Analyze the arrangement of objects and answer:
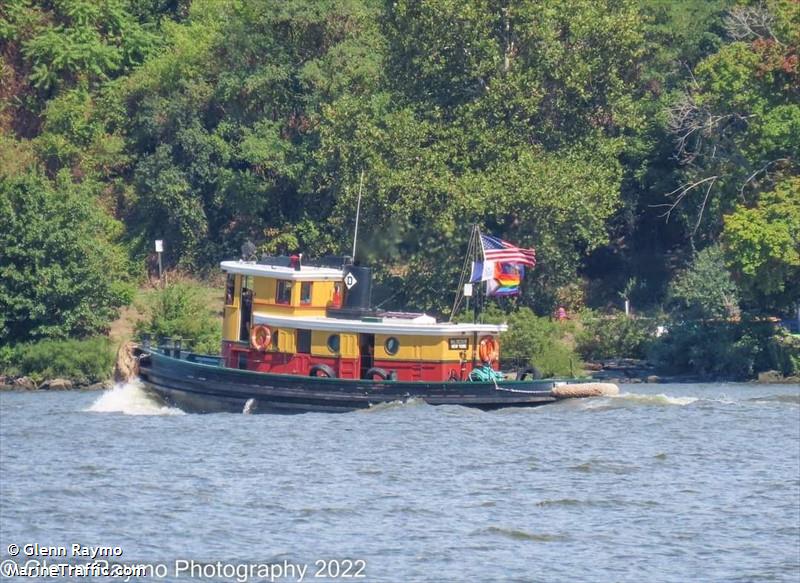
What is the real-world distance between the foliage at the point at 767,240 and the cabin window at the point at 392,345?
44.2 feet

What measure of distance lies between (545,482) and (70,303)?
27.0 meters

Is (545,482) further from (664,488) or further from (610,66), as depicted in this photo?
(610,66)

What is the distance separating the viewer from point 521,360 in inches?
2096

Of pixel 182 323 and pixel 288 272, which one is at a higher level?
pixel 288 272

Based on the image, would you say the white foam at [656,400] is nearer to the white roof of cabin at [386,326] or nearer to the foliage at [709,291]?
the white roof of cabin at [386,326]

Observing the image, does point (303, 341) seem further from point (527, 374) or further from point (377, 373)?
point (527, 374)

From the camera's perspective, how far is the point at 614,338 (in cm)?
5678

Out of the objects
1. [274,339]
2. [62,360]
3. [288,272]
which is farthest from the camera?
[62,360]

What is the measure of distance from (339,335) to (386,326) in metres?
1.18

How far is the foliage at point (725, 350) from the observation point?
175 feet

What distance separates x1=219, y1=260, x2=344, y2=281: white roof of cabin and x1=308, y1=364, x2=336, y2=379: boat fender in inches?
79.7

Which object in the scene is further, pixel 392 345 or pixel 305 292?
pixel 305 292

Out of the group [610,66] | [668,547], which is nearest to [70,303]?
[610,66]

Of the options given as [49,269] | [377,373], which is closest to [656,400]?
[377,373]
